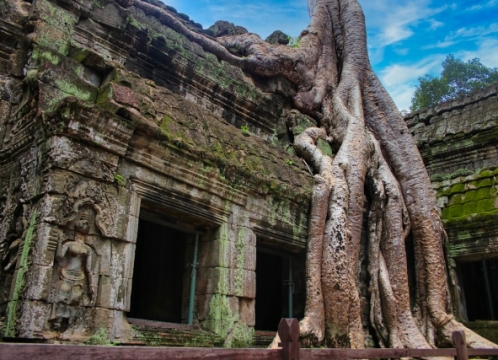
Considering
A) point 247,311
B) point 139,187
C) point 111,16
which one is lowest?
point 247,311

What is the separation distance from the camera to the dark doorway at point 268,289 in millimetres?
7059

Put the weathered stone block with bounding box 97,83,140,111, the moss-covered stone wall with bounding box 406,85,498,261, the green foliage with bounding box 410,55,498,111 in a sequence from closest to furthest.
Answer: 1. the weathered stone block with bounding box 97,83,140,111
2. the moss-covered stone wall with bounding box 406,85,498,261
3. the green foliage with bounding box 410,55,498,111

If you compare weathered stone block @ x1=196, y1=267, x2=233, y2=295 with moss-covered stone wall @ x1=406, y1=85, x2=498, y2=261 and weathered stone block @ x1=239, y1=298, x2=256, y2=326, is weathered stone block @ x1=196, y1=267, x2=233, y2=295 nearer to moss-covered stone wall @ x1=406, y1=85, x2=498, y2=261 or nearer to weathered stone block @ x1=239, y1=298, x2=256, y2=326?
weathered stone block @ x1=239, y1=298, x2=256, y2=326

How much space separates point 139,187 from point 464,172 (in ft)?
18.4

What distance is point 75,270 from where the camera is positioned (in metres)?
3.22

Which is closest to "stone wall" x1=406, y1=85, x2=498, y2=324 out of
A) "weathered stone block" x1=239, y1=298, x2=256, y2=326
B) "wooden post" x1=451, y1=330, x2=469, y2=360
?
"wooden post" x1=451, y1=330, x2=469, y2=360

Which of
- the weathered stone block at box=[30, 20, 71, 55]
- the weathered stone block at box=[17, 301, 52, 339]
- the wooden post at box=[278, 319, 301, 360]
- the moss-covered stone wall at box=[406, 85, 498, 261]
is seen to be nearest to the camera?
the wooden post at box=[278, 319, 301, 360]

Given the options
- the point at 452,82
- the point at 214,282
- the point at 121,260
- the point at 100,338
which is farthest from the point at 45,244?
the point at 452,82

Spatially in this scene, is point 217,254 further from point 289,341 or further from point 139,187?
point 289,341

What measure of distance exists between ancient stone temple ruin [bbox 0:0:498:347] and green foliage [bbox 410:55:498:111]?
1243 centimetres

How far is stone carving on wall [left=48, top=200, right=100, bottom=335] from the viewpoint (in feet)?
10.1

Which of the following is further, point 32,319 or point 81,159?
point 81,159

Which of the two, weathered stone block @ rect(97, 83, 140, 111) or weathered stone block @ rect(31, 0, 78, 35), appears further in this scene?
weathered stone block @ rect(31, 0, 78, 35)

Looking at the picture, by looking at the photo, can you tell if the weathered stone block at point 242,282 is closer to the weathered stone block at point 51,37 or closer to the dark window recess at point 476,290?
the weathered stone block at point 51,37
